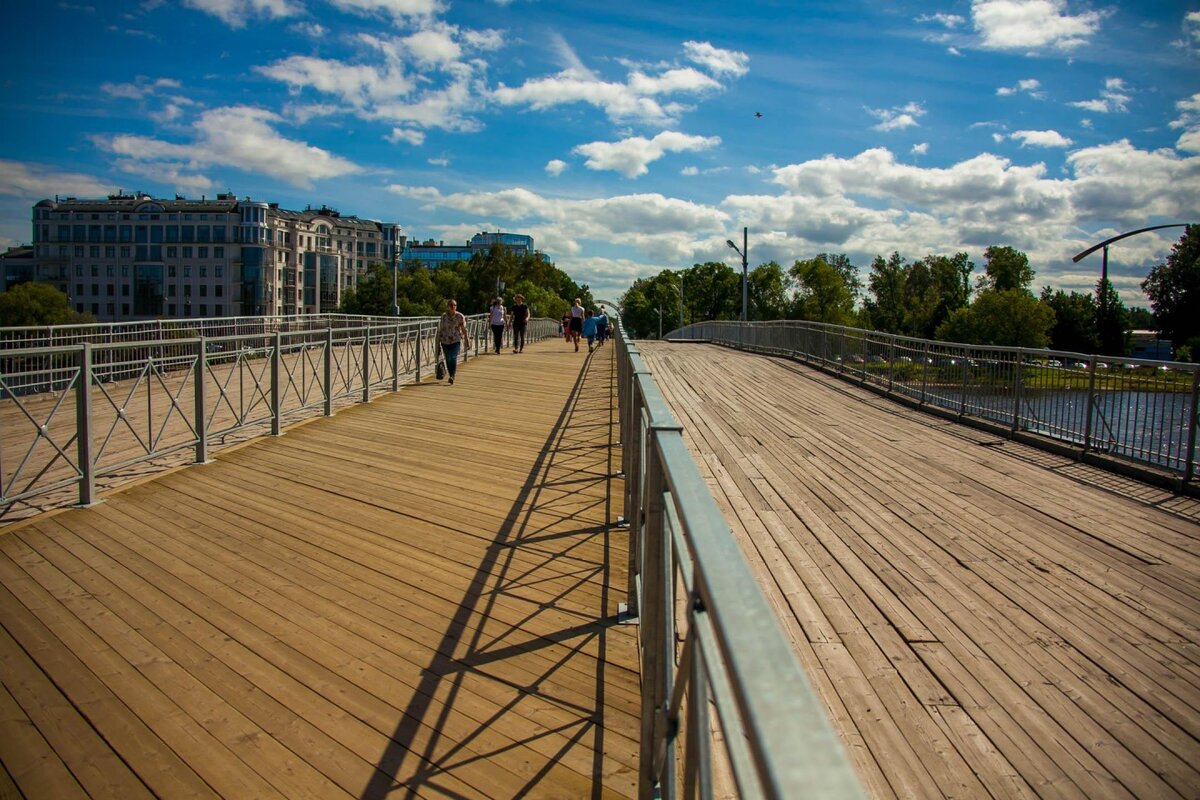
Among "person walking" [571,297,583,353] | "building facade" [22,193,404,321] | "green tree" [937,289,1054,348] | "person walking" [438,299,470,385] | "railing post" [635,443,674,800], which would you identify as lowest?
"railing post" [635,443,674,800]

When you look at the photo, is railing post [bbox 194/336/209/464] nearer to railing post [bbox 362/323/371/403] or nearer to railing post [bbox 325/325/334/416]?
railing post [bbox 325/325/334/416]

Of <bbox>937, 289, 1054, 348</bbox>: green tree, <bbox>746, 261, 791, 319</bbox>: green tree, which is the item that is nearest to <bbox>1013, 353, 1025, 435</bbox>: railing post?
<bbox>937, 289, 1054, 348</bbox>: green tree

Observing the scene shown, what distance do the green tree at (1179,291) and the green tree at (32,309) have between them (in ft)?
275

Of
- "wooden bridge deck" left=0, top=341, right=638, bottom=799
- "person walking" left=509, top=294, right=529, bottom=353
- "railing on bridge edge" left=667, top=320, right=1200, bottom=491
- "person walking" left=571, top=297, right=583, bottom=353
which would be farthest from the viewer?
"person walking" left=571, top=297, right=583, bottom=353

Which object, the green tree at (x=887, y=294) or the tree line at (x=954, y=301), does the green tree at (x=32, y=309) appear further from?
the green tree at (x=887, y=294)

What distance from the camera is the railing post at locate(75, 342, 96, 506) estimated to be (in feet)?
20.9

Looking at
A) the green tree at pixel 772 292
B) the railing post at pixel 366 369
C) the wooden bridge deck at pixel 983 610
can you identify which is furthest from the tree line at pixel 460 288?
the wooden bridge deck at pixel 983 610

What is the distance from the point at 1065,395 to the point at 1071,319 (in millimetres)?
75734

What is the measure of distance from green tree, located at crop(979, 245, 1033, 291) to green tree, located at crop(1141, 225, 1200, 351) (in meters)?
31.7

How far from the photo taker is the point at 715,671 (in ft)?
4.97

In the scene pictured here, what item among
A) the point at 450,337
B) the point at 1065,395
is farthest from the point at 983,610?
the point at 450,337

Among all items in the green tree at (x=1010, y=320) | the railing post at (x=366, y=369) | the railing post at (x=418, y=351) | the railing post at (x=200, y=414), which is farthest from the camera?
the green tree at (x=1010, y=320)

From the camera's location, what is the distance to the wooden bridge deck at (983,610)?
3174 mm

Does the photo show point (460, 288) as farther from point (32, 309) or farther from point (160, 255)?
point (160, 255)
